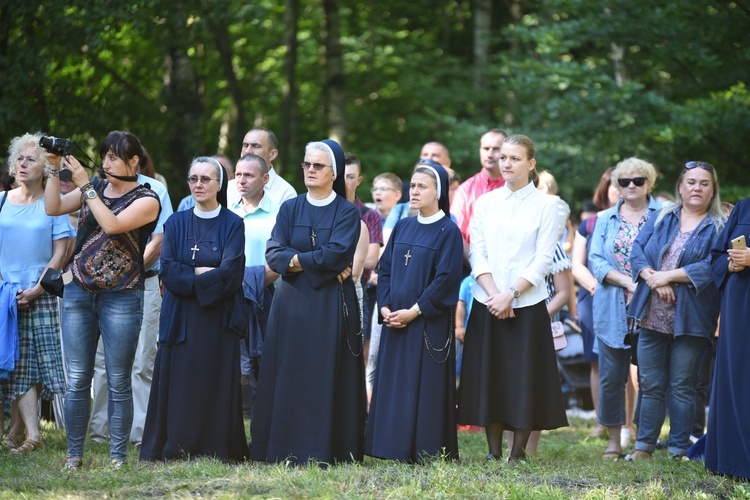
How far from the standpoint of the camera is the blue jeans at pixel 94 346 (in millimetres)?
6242

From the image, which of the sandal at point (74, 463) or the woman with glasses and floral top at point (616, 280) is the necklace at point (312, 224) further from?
the woman with glasses and floral top at point (616, 280)

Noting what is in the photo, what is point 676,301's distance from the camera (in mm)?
6852

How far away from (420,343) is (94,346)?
2192 millimetres

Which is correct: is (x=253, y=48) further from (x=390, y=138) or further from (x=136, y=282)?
(x=136, y=282)

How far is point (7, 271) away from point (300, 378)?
2531 millimetres

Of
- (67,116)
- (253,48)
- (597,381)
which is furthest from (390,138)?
(597,381)

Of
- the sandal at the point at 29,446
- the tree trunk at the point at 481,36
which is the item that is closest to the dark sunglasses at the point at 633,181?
the sandal at the point at 29,446

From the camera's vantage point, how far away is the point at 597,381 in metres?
8.52

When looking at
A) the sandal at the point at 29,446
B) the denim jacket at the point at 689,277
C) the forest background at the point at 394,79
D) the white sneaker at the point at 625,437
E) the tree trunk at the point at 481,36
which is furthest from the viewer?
the tree trunk at the point at 481,36

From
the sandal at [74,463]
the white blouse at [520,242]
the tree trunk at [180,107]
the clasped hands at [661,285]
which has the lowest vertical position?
the sandal at [74,463]

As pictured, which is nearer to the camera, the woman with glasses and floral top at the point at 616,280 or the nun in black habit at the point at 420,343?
the nun in black habit at the point at 420,343

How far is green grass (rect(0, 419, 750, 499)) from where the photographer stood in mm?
5258

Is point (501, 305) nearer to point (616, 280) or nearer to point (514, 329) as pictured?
point (514, 329)

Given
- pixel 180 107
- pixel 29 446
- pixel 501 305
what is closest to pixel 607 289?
pixel 501 305
